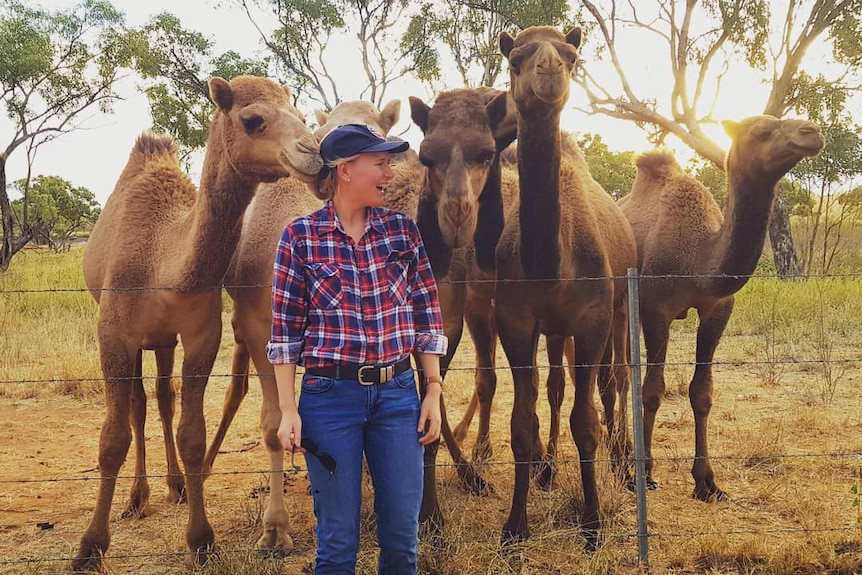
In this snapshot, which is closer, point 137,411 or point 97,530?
point 97,530

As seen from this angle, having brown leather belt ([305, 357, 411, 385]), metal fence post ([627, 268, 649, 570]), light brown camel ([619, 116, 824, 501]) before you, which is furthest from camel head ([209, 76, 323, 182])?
light brown camel ([619, 116, 824, 501])

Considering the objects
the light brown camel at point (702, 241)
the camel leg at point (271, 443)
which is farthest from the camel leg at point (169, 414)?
the light brown camel at point (702, 241)

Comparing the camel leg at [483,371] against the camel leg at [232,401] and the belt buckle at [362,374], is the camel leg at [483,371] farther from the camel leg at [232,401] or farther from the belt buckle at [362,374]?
the belt buckle at [362,374]

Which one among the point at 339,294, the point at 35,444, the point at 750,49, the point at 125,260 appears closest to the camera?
the point at 339,294

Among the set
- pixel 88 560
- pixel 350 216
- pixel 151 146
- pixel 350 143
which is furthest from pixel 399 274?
pixel 151 146

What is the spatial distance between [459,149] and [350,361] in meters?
1.74

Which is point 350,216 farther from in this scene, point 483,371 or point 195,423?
point 483,371

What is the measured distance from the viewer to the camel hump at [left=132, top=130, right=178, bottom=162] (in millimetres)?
4949

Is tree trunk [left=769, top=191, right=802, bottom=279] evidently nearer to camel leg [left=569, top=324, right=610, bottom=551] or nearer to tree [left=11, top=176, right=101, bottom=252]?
camel leg [left=569, top=324, right=610, bottom=551]

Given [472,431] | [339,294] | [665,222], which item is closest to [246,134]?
[339,294]

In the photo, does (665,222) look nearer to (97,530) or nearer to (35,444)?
(97,530)

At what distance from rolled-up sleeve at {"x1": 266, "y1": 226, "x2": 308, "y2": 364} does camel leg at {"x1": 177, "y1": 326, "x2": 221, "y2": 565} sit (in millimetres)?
1689

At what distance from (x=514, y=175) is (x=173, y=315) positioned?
2896 mm

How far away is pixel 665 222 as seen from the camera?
549 cm
